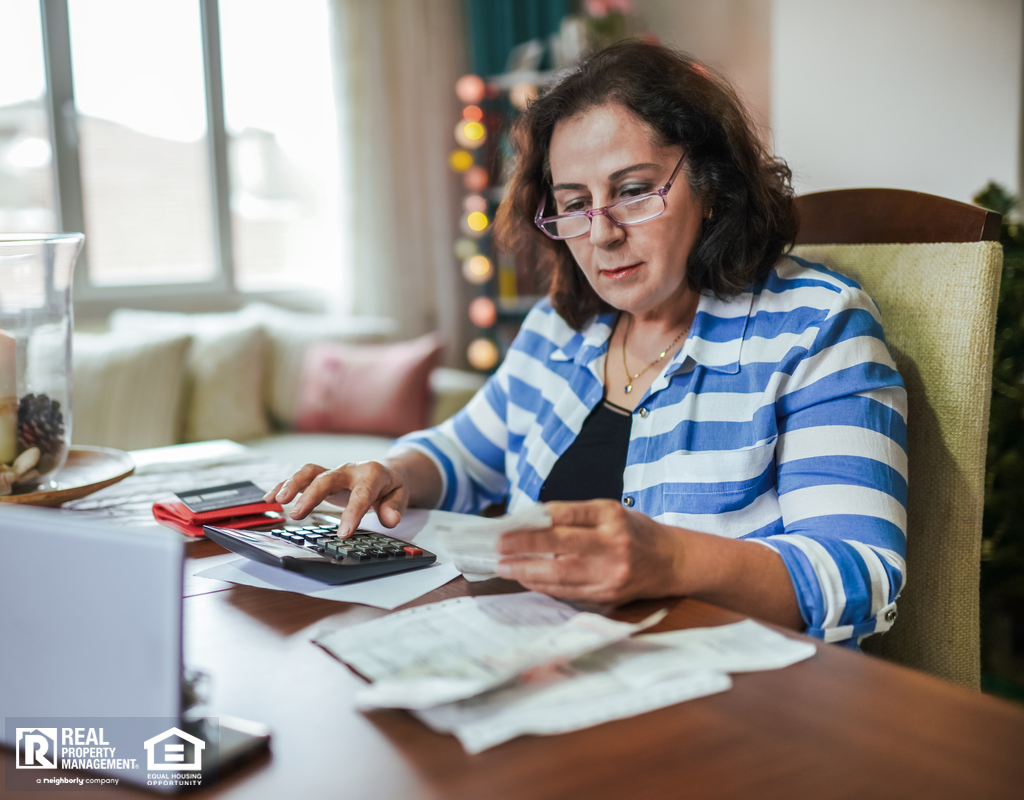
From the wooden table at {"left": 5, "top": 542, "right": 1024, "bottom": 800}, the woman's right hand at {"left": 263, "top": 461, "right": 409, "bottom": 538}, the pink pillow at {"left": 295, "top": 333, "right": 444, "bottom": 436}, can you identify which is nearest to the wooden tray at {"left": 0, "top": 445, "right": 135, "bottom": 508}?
the woman's right hand at {"left": 263, "top": 461, "right": 409, "bottom": 538}

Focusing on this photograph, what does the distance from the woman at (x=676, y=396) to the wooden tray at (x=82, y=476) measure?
0.25 meters

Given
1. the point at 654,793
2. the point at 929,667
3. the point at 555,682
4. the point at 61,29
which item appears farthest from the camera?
the point at 61,29

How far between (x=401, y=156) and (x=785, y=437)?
10.9 feet

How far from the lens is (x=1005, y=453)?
184 cm

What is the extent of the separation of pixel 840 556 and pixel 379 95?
3.52 m

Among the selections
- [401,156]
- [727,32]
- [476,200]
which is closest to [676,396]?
[727,32]

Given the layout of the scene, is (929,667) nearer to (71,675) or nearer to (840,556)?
(840,556)

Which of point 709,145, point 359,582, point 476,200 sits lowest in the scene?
point 359,582

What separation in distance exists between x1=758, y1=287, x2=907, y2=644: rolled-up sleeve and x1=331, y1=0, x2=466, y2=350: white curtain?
3.14 m

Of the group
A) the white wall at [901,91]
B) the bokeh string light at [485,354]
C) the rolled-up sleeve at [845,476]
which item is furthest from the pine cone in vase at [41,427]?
the bokeh string light at [485,354]

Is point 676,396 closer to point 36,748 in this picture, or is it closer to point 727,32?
point 36,748

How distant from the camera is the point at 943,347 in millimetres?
1023

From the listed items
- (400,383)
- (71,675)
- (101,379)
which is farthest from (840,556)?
(101,379)

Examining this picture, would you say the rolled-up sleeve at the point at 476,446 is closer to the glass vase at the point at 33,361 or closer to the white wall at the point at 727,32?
the glass vase at the point at 33,361
